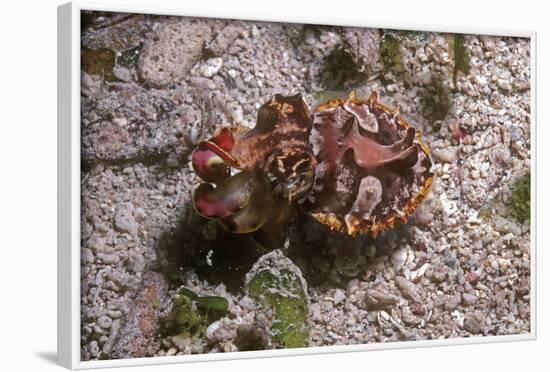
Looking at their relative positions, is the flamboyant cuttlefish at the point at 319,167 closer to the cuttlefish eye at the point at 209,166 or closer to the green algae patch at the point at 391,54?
the cuttlefish eye at the point at 209,166

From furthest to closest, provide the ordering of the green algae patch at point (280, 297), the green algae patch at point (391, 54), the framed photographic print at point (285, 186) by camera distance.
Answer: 1. the green algae patch at point (391, 54)
2. the green algae patch at point (280, 297)
3. the framed photographic print at point (285, 186)

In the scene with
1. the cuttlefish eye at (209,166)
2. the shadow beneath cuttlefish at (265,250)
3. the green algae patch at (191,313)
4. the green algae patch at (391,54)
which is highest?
the green algae patch at (391,54)

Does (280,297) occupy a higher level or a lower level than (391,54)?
lower

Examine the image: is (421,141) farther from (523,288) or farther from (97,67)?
(97,67)

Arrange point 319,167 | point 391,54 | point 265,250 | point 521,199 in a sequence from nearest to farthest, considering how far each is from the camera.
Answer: point 265,250 → point 319,167 → point 391,54 → point 521,199

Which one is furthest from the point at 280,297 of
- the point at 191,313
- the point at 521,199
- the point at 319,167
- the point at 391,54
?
the point at 521,199

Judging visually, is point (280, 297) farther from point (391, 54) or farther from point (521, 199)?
point (521, 199)

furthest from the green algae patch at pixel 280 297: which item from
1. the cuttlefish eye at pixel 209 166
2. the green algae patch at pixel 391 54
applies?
the green algae patch at pixel 391 54
